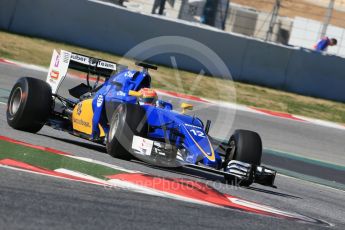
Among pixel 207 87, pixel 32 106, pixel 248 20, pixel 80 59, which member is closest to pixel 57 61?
pixel 80 59

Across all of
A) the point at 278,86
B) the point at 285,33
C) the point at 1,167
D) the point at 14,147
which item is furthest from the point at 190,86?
the point at 285,33

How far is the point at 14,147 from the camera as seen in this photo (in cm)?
853

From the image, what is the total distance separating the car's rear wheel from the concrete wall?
1117 cm

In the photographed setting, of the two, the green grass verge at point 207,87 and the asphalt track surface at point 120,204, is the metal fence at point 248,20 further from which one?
the asphalt track surface at point 120,204

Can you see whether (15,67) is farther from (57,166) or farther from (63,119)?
(57,166)

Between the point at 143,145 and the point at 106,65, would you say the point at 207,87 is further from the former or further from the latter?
the point at 143,145

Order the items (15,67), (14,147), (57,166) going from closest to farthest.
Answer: (57,166), (14,147), (15,67)

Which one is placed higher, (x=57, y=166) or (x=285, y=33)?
(x=285, y=33)

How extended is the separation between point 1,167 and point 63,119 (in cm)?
369

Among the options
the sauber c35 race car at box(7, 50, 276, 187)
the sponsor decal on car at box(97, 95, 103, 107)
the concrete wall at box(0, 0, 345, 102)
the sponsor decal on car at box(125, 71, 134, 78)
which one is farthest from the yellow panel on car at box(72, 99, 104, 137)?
the concrete wall at box(0, 0, 345, 102)

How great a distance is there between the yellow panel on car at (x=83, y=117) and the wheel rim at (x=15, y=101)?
72 cm

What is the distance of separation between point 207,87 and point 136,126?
35.6 ft

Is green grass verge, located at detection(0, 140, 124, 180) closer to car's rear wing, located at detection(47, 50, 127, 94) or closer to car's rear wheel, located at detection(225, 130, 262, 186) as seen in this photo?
car's rear wheel, located at detection(225, 130, 262, 186)

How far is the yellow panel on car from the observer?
10045 millimetres
